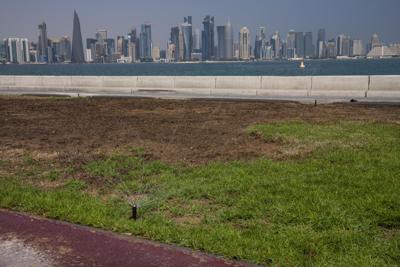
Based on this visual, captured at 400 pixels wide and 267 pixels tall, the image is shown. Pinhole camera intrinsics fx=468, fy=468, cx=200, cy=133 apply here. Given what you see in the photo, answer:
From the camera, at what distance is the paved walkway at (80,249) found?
14.7ft

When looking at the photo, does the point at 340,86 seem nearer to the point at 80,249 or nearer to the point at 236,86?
the point at 236,86

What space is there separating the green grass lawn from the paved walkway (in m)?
0.22

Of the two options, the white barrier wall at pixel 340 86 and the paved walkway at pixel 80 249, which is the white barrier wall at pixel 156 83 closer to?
the white barrier wall at pixel 340 86

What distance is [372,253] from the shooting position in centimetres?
466

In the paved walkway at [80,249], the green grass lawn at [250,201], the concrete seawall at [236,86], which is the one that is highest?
the concrete seawall at [236,86]

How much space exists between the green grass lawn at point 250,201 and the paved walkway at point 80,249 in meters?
0.22

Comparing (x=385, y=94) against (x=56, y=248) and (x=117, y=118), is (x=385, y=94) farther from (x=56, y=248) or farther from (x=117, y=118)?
(x=56, y=248)

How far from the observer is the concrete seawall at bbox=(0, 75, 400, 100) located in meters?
21.4

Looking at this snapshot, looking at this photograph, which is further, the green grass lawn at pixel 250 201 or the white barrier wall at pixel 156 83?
the white barrier wall at pixel 156 83

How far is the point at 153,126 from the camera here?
12.9 meters

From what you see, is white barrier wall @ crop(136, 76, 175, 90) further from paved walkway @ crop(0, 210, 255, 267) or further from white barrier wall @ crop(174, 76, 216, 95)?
paved walkway @ crop(0, 210, 255, 267)

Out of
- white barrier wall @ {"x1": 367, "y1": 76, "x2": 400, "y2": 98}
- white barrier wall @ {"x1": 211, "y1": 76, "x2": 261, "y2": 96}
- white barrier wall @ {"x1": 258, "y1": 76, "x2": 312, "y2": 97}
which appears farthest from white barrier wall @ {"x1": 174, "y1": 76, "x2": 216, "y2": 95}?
white barrier wall @ {"x1": 367, "y1": 76, "x2": 400, "y2": 98}

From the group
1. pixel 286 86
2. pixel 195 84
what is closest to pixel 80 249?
pixel 286 86

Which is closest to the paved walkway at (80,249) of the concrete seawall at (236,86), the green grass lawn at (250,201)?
the green grass lawn at (250,201)
